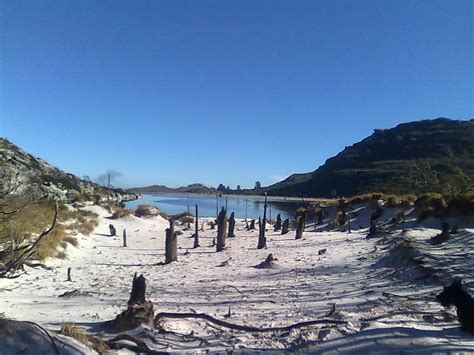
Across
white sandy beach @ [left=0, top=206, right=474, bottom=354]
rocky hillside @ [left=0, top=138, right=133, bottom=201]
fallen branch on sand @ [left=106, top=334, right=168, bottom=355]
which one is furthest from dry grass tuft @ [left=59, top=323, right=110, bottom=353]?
rocky hillside @ [left=0, top=138, right=133, bottom=201]

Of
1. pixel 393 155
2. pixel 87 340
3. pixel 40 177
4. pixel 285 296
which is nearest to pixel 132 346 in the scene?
pixel 87 340

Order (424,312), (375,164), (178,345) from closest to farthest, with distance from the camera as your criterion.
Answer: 1. (178,345)
2. (424,312)
3. (375,164)

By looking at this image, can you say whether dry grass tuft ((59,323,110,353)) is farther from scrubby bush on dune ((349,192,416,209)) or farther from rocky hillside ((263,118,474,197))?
rocky hillside ((263,118,474,197))

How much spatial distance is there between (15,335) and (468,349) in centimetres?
524

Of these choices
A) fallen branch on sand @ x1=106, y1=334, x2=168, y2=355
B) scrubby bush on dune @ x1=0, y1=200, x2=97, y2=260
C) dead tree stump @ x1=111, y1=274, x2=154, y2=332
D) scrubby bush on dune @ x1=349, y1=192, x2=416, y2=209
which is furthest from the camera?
scrubby bush on dune @ x1=349, y1=192, x2=416, y2=209

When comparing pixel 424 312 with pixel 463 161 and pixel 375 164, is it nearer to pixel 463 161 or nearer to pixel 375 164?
pixel 463 161

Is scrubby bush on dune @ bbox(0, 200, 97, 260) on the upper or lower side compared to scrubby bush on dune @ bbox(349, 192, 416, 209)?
lower

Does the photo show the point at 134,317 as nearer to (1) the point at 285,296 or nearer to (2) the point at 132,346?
(2) the point at 132,346

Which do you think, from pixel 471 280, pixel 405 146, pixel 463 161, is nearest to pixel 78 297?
pixel 471 280

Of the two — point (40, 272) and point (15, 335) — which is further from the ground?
point (15, 335)

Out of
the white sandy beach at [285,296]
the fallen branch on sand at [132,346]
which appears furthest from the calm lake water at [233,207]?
the fallen branch on sand at [132,346]

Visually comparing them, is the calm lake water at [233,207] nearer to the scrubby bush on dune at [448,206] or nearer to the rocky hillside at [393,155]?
the rocky hillside at [393,155]

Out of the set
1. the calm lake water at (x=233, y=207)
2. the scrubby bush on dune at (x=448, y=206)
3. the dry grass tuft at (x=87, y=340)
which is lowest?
the calm lake water at (x=233, y=207)

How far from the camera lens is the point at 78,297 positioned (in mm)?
8867
